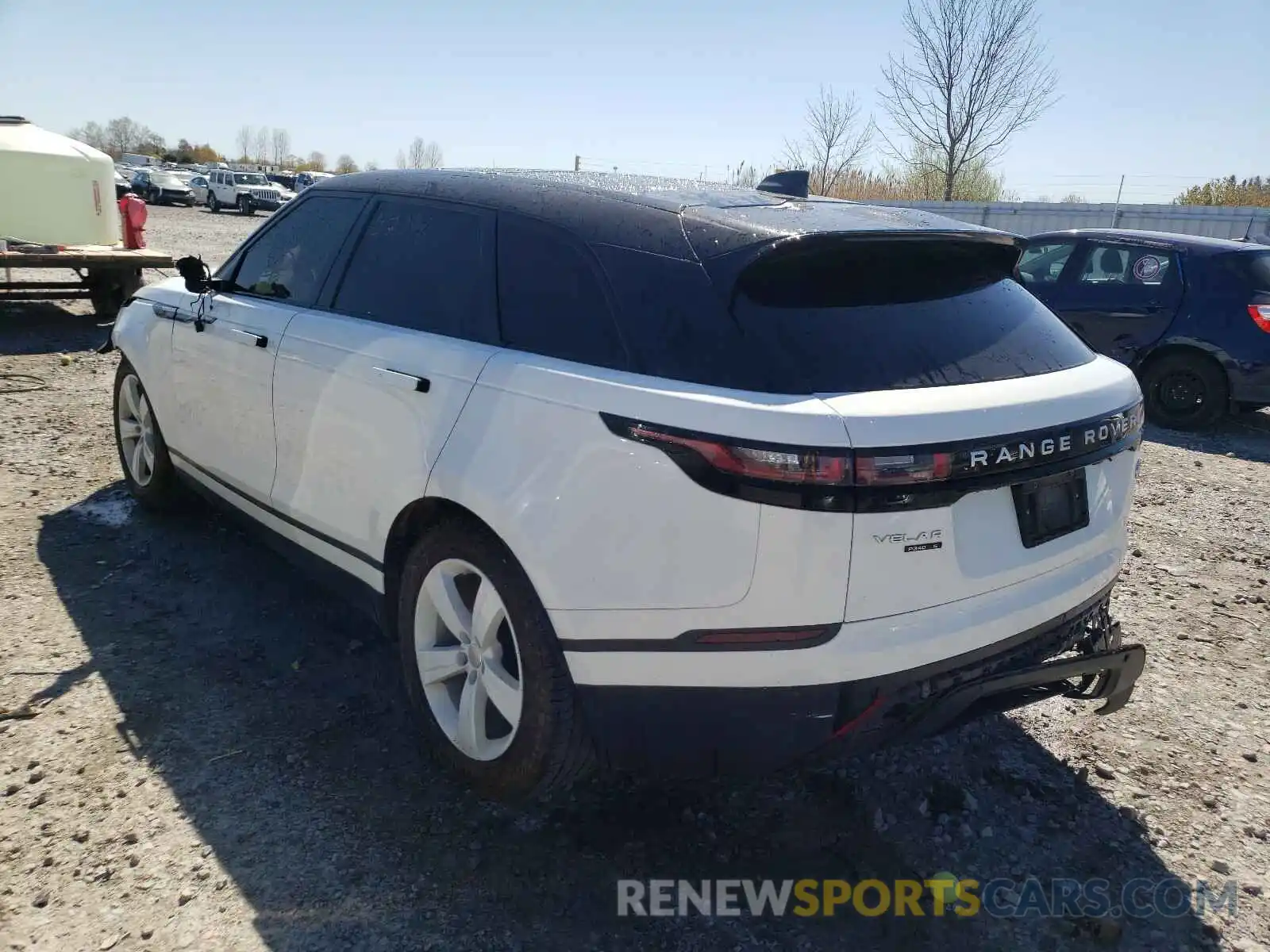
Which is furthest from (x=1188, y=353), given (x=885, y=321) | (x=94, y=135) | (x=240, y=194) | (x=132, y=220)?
(x=94, y=135)

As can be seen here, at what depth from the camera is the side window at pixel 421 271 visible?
286 centimetres

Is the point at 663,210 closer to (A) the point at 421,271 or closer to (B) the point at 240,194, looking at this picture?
(A) the point at 421,271

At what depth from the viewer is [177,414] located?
14.1 ft

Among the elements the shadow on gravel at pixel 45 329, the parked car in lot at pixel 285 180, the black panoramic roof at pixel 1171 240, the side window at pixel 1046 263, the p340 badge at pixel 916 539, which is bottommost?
the shadow on gravel at pixel 45 329

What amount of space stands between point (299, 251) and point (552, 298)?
1.64m

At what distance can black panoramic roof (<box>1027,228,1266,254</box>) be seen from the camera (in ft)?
26.4

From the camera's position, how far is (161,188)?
4116cm

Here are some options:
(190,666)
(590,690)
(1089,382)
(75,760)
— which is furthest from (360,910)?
(1089,382)

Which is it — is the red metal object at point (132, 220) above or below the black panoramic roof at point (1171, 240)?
below

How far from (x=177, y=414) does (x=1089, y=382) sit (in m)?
3.72

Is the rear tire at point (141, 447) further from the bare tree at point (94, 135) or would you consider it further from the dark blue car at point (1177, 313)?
the bare tree at point (94, 135)

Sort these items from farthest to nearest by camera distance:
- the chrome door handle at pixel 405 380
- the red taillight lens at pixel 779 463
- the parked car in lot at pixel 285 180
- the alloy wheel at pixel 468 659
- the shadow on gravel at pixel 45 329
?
the parked car in lot at pixel 285 180 < the shadow on gravel at pixel 45 329 < the chrome door handle at pixel 405 380 < the alloy wheel at pixel 468 659 < the red taillight lens at pixel 779 463

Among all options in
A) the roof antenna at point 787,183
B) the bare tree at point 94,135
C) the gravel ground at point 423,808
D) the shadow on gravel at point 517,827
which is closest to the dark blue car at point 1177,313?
the gravel ground at point 423,808

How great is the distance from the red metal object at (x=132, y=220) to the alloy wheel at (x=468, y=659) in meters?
9.60
